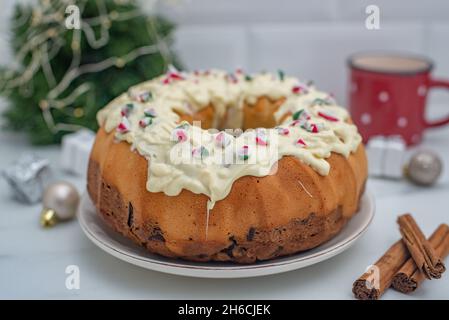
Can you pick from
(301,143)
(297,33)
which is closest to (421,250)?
(301,143)

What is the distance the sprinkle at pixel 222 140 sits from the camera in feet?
3.43

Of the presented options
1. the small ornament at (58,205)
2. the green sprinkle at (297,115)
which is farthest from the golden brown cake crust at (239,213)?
the small ornament at (58,205)

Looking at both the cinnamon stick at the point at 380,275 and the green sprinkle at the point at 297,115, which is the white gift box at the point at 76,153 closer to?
the green sprinkle at the point at 297,115

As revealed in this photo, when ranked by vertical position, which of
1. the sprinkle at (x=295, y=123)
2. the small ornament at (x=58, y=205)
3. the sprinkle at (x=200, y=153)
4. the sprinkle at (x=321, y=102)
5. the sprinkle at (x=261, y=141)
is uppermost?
the sprinkle at (x=200, y=153)

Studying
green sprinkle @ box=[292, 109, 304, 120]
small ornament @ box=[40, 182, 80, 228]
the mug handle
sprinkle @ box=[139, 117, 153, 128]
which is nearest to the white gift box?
small ornament @ box=[40, 182, 80, 228]

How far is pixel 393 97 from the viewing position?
5.48ft

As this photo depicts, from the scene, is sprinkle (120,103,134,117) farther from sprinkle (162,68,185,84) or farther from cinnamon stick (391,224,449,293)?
cinnamon stick (391,224,449,293)

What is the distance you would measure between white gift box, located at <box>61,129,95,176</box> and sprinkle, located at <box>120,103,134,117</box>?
14.3 inches

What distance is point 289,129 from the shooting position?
113cm

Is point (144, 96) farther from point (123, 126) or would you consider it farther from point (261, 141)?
point (261, 141)

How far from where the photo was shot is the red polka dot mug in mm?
1661

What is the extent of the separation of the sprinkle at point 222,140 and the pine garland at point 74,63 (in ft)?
2.33

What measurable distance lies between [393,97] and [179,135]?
79 centimetres
